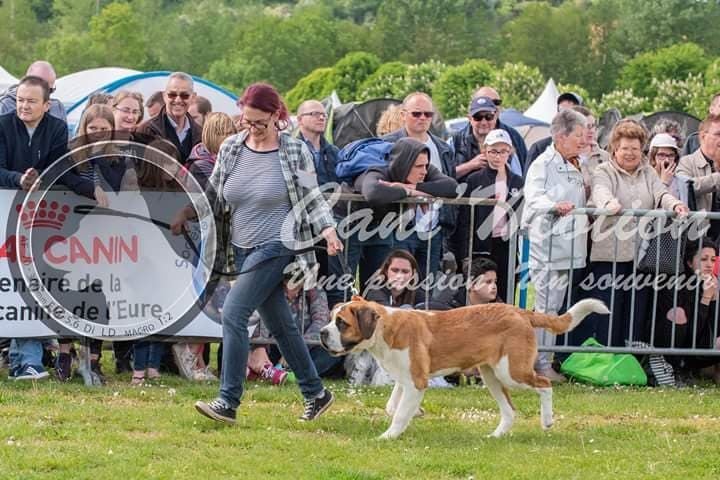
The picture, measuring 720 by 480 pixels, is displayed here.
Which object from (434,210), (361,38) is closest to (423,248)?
(434,210)

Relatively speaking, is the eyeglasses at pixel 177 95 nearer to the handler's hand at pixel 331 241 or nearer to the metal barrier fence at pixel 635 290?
the metal barrier fence at pixel 635 290

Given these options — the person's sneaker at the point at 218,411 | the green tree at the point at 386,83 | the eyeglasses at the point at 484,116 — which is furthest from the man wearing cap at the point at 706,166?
the green tree at the point at 386,83

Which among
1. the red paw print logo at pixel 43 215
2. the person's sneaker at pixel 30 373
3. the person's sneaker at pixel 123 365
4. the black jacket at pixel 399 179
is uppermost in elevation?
the black jacket at pixel 399 179

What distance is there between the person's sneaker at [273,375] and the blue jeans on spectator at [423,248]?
53.0 inches

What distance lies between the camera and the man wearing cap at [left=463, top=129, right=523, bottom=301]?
33.9 ft

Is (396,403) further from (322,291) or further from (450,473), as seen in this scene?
(322,291)

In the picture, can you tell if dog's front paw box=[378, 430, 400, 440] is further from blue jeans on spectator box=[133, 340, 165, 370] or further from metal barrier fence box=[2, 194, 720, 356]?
blue jeans on spectator box=[133, 340, 165, 370]

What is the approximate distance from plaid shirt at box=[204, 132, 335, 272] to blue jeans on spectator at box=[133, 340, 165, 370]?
215 cm

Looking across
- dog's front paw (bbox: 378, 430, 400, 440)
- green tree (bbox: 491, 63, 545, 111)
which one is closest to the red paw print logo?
dog's front paw (bbox: 378, 430, 400, 440)

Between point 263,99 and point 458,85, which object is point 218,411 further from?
point 458,85

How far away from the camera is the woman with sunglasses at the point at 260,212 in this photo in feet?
25.8

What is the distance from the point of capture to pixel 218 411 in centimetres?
793

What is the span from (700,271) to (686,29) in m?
89.4

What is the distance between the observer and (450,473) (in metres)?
6.90
